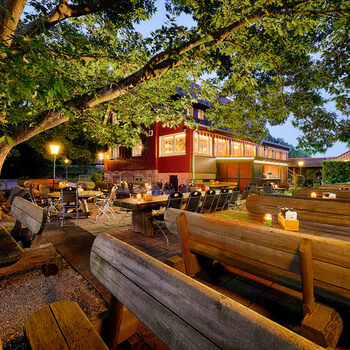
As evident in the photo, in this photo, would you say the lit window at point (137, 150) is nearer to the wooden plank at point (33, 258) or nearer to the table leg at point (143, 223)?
the table leg at point (143, 223)

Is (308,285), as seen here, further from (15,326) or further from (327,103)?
(327,103)

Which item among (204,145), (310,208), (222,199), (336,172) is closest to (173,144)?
(204,145)

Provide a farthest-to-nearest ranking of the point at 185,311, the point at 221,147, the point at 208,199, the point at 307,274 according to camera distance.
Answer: the point at 221,147 → the point at 208,199 → the point at 307,274 → the point at 185,311

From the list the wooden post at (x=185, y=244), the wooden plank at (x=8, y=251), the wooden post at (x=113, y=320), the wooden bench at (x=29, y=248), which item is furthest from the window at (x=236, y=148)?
the wooden post at (x=113, y=320)

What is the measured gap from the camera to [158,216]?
4648 mm

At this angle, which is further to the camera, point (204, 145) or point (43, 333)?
point (204, 145)

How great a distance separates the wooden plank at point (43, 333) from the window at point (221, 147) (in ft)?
54.5

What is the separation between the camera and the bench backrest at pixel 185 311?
493mm

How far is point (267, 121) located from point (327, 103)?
2035 mm

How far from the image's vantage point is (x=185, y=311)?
0.66 metres

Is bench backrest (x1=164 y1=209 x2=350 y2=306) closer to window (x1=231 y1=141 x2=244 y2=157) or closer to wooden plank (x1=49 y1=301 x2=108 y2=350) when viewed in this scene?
wooden plank (x1=49 y1=301 x2=108 y2=350)

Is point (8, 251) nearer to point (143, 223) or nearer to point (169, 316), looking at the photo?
point (169, 316)

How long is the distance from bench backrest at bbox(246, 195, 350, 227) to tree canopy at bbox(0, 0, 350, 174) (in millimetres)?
3043

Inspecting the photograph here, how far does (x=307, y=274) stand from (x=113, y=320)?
4.58 ft
